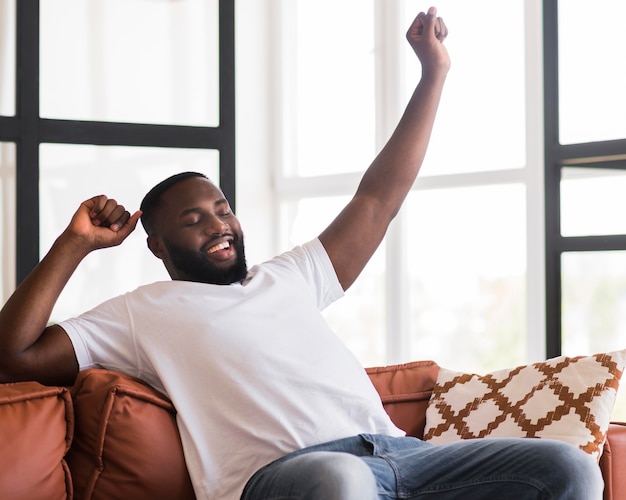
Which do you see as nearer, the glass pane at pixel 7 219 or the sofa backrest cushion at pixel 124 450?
the sofa backrest cushion at pixel 124 450

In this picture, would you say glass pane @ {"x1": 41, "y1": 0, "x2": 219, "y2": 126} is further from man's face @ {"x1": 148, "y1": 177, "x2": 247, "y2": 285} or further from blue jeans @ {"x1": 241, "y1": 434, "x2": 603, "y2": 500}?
blue jeans @ {"x1": 241, "y1": 434, "x2": 603, "y2": 500}

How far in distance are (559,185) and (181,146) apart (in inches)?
64.5

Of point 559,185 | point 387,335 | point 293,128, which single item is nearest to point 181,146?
point 293,128

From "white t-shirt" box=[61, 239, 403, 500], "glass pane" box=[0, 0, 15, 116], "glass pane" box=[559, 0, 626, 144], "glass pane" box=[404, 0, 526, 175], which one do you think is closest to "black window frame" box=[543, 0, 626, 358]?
"glass pane" box=[559, 0, 626, 144]

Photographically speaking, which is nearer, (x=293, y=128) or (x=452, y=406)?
(x=452, y=406)

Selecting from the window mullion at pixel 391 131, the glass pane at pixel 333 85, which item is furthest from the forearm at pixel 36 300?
the glass pane at pixel 333 85

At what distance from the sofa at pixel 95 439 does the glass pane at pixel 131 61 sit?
2.29 meters

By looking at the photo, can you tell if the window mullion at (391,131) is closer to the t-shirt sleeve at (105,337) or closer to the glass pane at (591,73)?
the glass pane at (591,73)

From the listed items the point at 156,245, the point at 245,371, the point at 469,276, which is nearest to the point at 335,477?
the point at 245,371

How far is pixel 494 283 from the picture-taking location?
3.95 meters

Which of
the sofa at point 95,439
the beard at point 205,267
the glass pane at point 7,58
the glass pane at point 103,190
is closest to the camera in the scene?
the sofa at point 95,439

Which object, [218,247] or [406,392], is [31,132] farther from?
[406,392]

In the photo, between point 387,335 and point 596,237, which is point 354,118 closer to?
point 387,335

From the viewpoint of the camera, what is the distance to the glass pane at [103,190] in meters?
3.95
